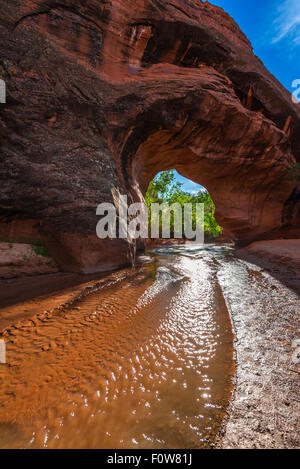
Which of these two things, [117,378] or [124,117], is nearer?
[117,378]

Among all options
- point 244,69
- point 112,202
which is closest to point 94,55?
point 112,202

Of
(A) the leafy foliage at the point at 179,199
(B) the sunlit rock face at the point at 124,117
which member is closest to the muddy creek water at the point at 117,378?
(B) the sunlit rock face at the point at 124,117

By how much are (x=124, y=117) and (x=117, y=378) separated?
718 centimetres

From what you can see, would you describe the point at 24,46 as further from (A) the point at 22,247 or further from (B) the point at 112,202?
(A) the point at 22,247

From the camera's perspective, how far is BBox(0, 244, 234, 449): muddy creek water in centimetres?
101

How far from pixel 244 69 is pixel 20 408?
44.1 feet

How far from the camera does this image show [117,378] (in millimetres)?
1407

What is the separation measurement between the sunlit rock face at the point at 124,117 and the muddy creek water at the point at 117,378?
9.07ft

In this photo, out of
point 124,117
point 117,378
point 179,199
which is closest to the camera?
point 117,378

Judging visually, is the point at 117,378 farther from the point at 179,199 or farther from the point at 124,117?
the point at 179,199

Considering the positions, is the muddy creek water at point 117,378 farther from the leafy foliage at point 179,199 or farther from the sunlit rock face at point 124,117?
the leafy foliage at point 179,199

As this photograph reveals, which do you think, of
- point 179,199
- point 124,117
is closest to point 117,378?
point 124,117

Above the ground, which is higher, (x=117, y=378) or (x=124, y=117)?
(x=124, y=117)

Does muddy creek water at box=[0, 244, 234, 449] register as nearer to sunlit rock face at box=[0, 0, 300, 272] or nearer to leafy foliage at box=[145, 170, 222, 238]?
sunlit rock face at box=[0, 0, 300, 272]
